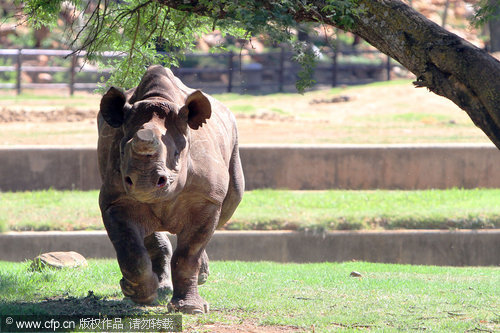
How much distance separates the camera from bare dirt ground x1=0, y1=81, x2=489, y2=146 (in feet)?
57.4

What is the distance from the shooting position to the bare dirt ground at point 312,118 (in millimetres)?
17500

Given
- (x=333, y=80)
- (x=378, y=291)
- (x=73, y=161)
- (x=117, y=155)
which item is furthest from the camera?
(x=333, y=80)

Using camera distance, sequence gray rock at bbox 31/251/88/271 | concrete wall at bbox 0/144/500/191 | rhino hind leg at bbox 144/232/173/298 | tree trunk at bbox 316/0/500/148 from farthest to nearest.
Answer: concrete wall at bbox 0/144/500/191 → gray rock at bbox 31/251/88/271 → rhino hind leg at bbox 144/232/173/298 → tree trunk at bbox 316/0/500/148

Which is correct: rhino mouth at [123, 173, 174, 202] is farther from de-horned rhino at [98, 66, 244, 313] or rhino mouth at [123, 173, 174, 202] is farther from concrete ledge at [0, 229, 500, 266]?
concrete ledge at [0, 229, 500, 266]

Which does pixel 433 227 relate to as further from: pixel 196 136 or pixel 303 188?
pixel 196 136

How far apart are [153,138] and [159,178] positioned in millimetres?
292

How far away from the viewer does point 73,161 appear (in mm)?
14281

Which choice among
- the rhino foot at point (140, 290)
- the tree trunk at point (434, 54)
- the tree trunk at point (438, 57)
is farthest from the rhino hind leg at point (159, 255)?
the tree trunk at point (438, 57)

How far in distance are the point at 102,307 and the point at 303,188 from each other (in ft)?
27.8

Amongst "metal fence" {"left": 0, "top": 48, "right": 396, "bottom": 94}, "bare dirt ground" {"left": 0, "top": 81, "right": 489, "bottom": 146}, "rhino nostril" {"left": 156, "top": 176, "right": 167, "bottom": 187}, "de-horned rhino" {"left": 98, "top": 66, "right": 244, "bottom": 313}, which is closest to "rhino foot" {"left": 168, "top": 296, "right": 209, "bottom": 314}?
"de-horned rhino" {"left": 98, "top": 66, "right": 244, "bottom": 313}

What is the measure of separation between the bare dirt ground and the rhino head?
10.6m

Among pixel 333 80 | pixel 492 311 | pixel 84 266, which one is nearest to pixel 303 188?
pixel 84 266

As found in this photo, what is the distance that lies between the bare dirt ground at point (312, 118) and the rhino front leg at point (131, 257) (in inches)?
414

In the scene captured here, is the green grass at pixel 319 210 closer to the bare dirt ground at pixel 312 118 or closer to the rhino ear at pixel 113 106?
the bare dirt ground at pixel 312 118
